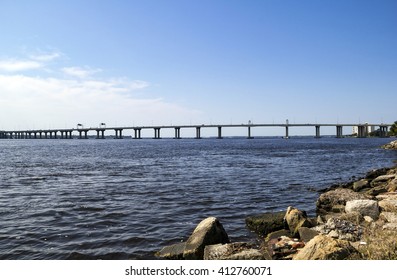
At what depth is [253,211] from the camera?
1570 cm

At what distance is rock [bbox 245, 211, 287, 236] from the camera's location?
39.2 ft

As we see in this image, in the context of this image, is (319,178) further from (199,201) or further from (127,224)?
(127,224)

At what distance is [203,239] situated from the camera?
30.6 ft

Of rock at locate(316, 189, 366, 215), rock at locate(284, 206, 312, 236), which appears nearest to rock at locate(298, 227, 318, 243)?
rock at locate(284, 206, 312, 236)

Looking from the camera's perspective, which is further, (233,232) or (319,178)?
(319,178)

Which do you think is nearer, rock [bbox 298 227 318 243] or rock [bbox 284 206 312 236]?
rock [bbox 298 227 318 243]

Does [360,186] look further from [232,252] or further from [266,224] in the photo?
[232,252]

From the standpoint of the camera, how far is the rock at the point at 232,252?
308 inches

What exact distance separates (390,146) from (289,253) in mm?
81003

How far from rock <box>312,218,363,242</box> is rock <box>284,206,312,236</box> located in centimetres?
50

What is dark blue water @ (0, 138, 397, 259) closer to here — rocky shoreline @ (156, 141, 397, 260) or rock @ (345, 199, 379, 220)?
rocky shoreline @ (156, 141, 397, 260)

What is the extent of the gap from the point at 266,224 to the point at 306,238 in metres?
2.83
